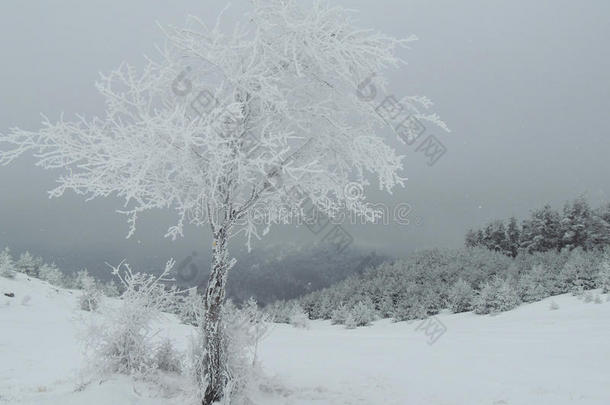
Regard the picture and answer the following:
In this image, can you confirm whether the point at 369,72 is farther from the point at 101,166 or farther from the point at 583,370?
the point at 583,370

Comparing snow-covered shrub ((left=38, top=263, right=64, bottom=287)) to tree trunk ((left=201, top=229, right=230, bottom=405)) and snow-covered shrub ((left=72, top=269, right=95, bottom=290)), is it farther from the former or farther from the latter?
tree trunk ((left=201, top=229, right=230, bottom=405))

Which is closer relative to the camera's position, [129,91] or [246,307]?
[129,91]

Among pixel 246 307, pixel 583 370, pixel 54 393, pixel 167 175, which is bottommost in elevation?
pixel 583 370

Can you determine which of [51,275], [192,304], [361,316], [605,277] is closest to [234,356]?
[192,304]

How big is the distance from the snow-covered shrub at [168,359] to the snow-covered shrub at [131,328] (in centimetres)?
17

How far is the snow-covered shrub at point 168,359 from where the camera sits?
7387 millimetres

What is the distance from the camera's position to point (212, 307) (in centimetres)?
633

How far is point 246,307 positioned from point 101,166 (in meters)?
3.48

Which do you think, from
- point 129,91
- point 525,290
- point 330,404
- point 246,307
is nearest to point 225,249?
point 246,307

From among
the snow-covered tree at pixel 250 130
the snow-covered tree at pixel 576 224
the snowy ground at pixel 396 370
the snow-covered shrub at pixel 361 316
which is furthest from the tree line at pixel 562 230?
the snow-covered tree at pixel 250 130

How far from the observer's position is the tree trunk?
6.30 m

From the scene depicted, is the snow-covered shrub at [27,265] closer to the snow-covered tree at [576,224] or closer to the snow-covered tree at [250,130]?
the snow-covered tree at [250,130]

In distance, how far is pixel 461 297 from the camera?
27.0 meters

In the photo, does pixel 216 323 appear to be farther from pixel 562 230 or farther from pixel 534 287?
pixel 562 230
